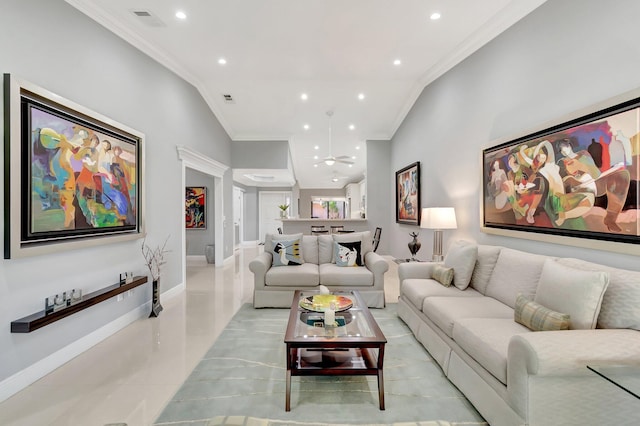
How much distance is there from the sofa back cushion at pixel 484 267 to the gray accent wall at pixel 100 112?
393cm

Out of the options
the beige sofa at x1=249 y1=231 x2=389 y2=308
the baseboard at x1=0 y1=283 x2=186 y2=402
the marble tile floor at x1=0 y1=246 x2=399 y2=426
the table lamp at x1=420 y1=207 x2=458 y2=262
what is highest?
the table lamp at x1=420 y1=207 x2=458 y2=262

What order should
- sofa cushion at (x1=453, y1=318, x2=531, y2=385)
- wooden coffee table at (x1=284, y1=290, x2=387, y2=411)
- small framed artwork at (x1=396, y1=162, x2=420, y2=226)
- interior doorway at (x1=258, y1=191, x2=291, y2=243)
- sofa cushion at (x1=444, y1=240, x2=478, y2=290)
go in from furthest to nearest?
interior doorway at (x1=258, y1=191, x2=291, y2=243) → small framed artwork at (x1=396, y1=162, x2=420, y2=226) → sofa cushion at (x1=444, y1=240, x2=478, y2=290) → wooden coffee table at (x1=284, y1=290, x2=387, y2=411) → sofa cushion at (x1=453, y1=318, x2=531, y2=385)

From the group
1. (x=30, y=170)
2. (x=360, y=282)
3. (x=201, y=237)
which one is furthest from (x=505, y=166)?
(x=201, y=237)

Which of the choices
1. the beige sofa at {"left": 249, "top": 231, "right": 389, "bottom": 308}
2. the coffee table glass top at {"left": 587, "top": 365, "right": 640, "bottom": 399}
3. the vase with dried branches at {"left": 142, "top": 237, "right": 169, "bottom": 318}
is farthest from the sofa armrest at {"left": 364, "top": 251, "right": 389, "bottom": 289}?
the vase with dried branches at {"left": 142, "top": 237, "right": 169, "bottom": 318}

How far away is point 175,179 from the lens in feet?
14.9

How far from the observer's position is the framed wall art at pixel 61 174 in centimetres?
212

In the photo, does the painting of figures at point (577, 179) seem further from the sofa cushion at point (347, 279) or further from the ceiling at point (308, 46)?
the sofa cushion at point (347, 279)

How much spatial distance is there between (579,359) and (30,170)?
12.4 ft

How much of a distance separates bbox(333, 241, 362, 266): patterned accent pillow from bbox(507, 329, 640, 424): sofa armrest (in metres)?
2.68

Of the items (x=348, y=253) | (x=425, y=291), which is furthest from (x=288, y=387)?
(x=348, y=253)

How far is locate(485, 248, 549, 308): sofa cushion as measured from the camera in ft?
7.91

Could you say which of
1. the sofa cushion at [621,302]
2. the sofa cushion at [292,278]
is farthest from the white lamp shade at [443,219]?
the sofa cushion at [621,302]

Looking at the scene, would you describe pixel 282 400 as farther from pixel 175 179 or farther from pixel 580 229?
pixel 175 179

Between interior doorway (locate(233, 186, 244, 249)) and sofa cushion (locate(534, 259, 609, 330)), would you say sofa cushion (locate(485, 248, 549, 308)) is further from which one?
interior doorway (locate(233, 186, 244, 249))
